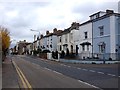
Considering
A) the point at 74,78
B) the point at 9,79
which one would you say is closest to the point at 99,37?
the point at 74,78

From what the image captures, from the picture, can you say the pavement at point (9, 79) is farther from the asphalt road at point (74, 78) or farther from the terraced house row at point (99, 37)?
the terraced house row at point (99, 37)

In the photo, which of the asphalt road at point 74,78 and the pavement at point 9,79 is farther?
the pavement at point 9,79

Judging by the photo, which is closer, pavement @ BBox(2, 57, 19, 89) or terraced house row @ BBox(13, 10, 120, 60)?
pavement @ BBox(2, 57, 19, 89)

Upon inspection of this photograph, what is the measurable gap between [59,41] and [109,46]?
37145 millimetres

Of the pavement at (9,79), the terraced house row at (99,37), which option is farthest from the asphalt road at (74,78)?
the terraced house row at (99,37)

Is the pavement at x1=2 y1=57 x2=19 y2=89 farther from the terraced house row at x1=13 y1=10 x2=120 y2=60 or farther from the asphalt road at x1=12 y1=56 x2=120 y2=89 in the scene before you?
the terraced house row at x1=13 y1=10 x2=120 y2=60

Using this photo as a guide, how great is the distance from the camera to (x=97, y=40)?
49500 millimetres

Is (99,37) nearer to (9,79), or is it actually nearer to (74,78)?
(74,78)

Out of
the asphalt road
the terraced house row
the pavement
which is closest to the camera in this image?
the asphalt road

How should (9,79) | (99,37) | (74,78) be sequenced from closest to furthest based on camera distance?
(9,79) < (74,78) < (99,37)

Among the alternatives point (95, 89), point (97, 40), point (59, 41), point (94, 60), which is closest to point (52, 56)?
point (59, 41)

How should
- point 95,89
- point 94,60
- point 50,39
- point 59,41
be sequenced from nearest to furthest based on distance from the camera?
point 95,89 < point 94,60 < point 59,41 < point 50,39

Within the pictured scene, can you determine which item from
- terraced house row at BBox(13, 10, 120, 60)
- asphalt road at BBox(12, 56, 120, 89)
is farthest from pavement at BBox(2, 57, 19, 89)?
terraced house row at BBox(13, 10, 120, 60)

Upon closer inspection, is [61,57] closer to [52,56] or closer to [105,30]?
[52,56]
